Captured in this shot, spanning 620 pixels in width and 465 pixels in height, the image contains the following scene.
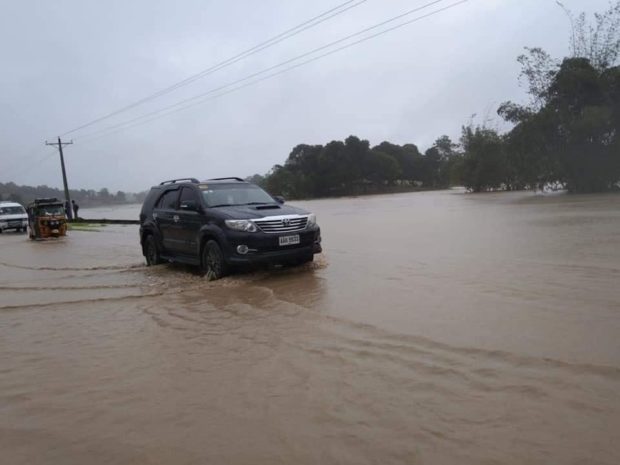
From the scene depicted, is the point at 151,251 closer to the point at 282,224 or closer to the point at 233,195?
the point at 233,195

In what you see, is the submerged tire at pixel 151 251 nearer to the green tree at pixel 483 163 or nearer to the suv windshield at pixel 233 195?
the suv windshield at pixel 233 195

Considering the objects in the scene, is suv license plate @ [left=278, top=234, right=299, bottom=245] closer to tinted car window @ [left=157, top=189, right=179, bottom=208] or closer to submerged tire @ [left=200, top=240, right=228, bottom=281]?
submerged tire @ [left=200, top=240, right=228, bottom=281]

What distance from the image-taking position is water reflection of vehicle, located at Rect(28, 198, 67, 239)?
967 inches

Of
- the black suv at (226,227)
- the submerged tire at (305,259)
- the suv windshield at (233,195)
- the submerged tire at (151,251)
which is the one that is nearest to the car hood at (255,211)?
the black suv at (226,227)

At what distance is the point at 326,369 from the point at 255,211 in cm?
498

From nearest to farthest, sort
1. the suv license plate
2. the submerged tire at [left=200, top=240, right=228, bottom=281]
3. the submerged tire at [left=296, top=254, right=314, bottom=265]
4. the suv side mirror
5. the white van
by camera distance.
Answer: the suv license plate, the submerged tire at [left=200, top=240, right=228, bottom=281], the submerged tire at [left=296, top=254, right=314, bottom=265], the suv side mirror, the white van

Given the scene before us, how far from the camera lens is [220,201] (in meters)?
9.80

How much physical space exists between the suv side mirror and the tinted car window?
→ 626mm

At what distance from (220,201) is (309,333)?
470 cm

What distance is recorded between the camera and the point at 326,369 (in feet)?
14.9

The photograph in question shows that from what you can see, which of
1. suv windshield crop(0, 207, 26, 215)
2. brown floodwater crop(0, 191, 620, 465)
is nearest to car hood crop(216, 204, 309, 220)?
brown floodwater crop(0, 191, 620, 465)

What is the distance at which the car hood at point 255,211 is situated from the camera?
893 centimetres

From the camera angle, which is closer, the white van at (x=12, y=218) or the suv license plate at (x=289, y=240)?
the suv license plate at (x=289, y=240)

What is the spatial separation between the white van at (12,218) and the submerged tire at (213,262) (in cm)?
2731
